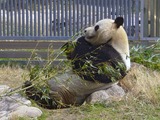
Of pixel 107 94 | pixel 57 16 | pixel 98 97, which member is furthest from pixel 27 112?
pixel 57 16

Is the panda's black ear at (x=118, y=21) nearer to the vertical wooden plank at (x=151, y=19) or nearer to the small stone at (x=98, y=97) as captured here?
the small stone at (x=98, y=97)

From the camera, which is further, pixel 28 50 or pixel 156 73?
pixel 28 50

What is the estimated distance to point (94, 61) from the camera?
291 inches

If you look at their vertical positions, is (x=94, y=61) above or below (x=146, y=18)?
below

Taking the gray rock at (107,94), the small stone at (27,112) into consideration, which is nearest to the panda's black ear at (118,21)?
the gray rock at (107,94)

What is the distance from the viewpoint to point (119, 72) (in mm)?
7434

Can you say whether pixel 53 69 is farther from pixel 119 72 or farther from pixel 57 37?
pixel 57 37

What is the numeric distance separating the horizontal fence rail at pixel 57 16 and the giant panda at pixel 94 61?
4.76 metres

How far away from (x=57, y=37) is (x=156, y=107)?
17.9 feet

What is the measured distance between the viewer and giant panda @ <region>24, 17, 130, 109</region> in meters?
7.43

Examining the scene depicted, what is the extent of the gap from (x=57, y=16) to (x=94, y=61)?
5286mm

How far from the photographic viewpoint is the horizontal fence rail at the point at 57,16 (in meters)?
12.5

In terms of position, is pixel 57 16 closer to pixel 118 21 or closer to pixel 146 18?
pixel 146 18

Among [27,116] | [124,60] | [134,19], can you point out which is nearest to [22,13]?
[134,19]
